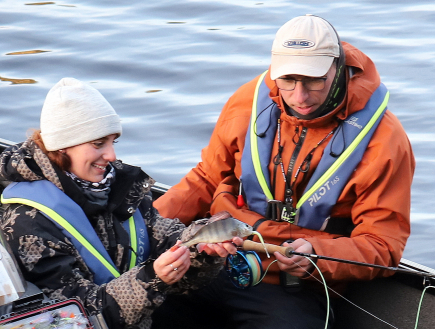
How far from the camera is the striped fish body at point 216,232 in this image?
2.92 meters

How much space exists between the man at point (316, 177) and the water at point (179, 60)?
290 cm

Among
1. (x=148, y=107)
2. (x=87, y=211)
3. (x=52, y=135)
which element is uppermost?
(x=52, y=135)

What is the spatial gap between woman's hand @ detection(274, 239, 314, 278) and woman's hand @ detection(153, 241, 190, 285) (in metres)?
0.55

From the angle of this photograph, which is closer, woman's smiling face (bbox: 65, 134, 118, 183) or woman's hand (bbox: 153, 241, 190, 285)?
woman's hand (bbox: 153, 241, 190, 285)

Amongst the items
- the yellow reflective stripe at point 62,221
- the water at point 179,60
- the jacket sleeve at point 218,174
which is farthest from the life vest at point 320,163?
the water at point 179,60

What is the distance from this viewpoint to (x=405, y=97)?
8688 millimetres

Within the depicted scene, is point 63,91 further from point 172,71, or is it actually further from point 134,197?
point 172,71

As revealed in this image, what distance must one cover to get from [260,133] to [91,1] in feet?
29.1

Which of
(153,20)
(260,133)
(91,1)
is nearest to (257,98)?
(260,133)

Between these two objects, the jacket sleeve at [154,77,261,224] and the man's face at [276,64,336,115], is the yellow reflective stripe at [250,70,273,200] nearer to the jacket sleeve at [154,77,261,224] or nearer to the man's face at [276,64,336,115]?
the jacket sleeve at [154,77,261,224]

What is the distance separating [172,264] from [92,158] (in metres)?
0.55

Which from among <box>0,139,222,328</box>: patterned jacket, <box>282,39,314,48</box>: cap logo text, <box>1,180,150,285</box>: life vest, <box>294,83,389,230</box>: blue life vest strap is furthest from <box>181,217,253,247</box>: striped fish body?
<box>282,39,314,48</box>: cap logo text

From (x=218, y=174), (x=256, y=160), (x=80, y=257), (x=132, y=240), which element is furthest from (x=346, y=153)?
(x=80, y=257)

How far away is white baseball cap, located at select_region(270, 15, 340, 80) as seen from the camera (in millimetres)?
3371
